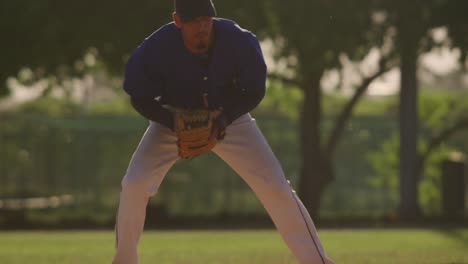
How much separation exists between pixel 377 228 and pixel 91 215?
7273mm

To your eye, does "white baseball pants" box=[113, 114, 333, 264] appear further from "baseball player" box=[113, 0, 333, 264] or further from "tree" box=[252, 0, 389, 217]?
"tree" box=[252, 0, 389, 217]

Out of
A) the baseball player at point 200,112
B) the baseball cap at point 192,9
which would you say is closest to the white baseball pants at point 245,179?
the baseball player at point 200,112

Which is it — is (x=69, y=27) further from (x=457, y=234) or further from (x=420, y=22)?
(x=457, y=234)

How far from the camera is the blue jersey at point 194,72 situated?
24.5 ft

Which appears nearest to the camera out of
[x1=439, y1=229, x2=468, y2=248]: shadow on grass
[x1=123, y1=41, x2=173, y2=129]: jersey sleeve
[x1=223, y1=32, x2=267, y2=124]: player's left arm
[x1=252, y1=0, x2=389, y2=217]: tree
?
[x1=123, y1=41, x2=173, y2=129]: jersey sleeve

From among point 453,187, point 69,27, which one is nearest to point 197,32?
point 69,27

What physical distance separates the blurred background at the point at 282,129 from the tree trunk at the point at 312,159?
28 mm

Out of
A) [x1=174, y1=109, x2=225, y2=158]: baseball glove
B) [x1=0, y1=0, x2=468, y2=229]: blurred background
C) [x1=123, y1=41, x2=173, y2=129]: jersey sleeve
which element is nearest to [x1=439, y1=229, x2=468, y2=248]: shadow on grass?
[x1=0, y1=0, x2=468, y2=229]: blurred background

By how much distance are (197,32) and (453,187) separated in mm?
A: 16878

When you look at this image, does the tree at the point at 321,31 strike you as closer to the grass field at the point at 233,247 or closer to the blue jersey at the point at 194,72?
the grass field at the point at 233,247

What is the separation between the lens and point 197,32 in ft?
24.0

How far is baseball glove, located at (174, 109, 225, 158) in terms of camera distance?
7.26m

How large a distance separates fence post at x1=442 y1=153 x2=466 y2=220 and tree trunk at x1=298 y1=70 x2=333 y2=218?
99.9 inches

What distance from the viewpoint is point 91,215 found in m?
24.4
